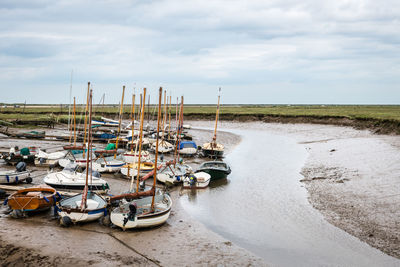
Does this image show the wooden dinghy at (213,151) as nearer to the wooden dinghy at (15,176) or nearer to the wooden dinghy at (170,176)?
A: the wooden dinghy at (170,176)

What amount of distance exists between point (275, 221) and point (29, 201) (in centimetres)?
1338

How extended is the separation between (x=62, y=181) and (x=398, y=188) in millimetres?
22578

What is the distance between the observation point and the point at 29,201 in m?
18.3

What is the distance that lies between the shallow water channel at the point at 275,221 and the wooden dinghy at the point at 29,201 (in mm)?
7990

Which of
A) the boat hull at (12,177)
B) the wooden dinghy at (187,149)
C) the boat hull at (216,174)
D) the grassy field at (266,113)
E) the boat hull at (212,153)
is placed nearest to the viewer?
the boat hull at (12,177)

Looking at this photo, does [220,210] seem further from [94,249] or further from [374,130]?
[374,130]

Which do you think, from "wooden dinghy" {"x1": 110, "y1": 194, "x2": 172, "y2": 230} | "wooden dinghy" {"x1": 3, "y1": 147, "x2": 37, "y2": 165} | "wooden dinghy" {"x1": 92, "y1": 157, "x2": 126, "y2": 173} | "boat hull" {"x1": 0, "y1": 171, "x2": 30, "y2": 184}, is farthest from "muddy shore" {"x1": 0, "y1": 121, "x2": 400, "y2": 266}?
"wooden dinghy" {"x1": 3, "y1": 147, "x2": 37, "y2": 165}

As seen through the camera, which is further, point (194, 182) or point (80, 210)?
point (194, 182)

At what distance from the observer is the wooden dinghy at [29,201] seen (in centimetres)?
1817

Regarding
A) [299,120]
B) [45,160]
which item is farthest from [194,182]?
[299,120]

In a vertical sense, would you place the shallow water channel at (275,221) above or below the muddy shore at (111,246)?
above

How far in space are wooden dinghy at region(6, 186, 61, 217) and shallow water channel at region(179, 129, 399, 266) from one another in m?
7.99

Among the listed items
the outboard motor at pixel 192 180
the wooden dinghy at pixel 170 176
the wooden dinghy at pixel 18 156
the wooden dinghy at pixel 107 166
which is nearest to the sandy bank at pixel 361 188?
the outboard motor at pixel 192 180

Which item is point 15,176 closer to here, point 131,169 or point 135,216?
point 131,169
